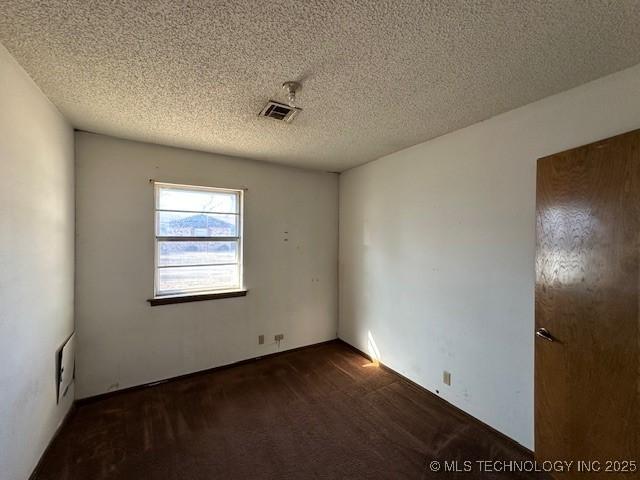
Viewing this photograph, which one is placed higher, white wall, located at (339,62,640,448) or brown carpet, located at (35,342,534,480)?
white wall, located at (339,62,640,448)

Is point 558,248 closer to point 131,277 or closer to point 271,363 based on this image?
point 271,363

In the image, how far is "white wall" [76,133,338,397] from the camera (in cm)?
242

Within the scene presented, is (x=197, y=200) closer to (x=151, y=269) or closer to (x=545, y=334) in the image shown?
(x=151, y=269)

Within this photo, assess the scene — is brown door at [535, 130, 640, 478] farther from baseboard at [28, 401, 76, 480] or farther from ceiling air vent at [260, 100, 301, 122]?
baseboard at [28, 401, 76, 480]

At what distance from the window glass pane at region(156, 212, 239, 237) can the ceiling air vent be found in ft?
4.77

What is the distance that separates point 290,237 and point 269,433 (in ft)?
6.77

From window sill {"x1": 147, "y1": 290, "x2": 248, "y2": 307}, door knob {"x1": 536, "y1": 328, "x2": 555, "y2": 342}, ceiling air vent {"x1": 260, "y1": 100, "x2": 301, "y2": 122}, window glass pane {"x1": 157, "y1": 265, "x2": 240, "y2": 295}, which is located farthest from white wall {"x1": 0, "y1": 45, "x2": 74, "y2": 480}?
door knob {"x1": 536, "y1": 328, "x2": 555, "y2": 342}

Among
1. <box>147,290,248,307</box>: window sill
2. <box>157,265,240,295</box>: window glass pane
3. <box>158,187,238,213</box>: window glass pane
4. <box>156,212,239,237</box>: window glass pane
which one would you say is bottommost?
<box>147,290,248,307</box>: window sill

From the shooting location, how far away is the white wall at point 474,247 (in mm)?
1730

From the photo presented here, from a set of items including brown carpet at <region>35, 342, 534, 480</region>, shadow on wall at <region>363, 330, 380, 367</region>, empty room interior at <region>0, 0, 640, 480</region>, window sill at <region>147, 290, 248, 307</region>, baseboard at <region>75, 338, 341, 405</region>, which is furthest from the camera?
shadow on wall at <region>363, 330, 380, 367</region>

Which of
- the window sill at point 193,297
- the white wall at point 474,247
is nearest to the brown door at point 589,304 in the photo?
the white wall at point 474,247

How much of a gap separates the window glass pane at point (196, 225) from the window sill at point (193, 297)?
25.2 inches

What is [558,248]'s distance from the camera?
1.56 meters

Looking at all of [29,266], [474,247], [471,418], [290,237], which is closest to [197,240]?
[290,237]
